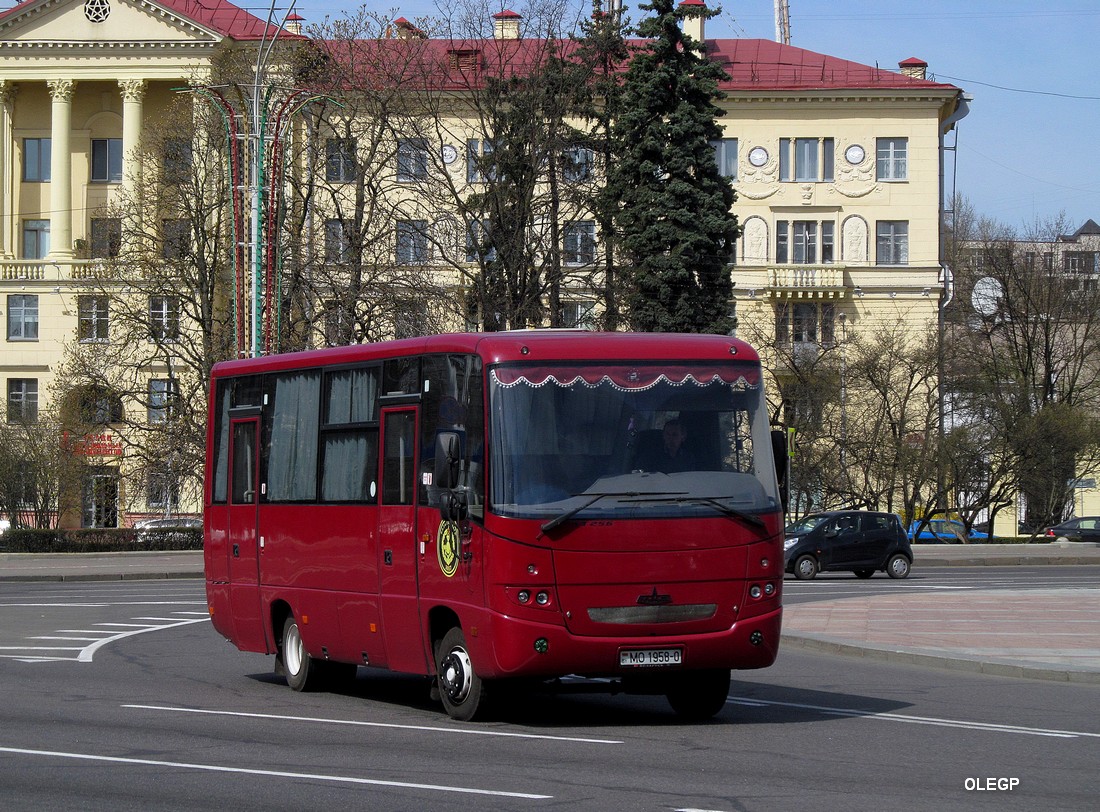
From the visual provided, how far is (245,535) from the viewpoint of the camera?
53.5 ft

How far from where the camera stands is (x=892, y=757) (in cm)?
1052

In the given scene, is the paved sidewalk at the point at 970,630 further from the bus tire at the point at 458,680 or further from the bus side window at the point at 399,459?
the bus side window at the point at 399,459

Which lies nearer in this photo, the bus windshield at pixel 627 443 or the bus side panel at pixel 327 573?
the bus windshield at pixel 627 443

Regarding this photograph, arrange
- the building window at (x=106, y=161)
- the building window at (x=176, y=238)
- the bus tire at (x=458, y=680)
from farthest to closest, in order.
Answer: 1. the building window at (x=106, y=161)
2. the building window at (x=176, y=238)
3. the bus tire at (x=458, y=680)

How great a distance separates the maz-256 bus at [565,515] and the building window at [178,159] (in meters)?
38.4

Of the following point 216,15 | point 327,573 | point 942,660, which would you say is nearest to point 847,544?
point 942,660

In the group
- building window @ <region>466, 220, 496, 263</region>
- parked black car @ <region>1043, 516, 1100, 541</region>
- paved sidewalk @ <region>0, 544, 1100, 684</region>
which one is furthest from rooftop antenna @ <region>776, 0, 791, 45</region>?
paved sidewalk @ <region>0, 544, 1100, 684</region>

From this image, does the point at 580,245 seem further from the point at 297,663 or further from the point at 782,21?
the point at 782,21

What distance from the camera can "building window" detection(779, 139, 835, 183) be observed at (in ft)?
251

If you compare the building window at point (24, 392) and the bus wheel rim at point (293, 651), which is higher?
the building window at point (24, 392)

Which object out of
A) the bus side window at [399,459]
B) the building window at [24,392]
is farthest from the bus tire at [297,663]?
the building window at [24,392]

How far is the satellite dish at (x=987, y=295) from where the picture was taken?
75.7 m

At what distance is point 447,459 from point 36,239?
229ft

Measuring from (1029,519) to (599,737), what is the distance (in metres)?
60.9
